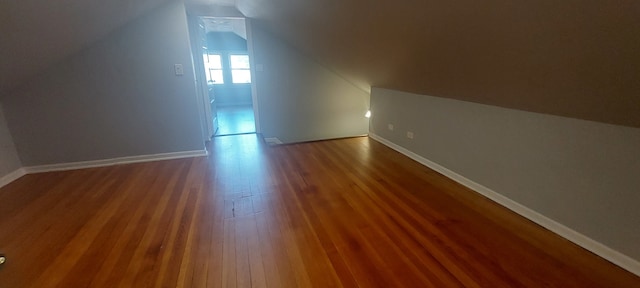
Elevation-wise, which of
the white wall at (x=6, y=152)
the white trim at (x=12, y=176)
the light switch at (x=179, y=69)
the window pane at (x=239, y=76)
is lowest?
the white trim at (x=12, y=176)

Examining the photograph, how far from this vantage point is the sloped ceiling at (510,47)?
98 cm

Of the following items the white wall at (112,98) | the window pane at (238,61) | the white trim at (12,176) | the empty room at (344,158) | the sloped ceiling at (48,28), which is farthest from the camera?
the window pane at (238,61)

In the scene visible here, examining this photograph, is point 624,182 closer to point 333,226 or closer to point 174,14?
point 333,226

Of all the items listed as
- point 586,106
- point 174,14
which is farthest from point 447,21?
point 174,14

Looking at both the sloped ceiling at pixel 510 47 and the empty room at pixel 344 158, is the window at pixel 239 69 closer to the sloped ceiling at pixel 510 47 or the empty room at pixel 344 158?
the empty room at pixel 344 158

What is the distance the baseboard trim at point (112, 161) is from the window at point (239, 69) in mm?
5476

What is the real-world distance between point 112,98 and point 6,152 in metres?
1.13

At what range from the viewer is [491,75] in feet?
5.57

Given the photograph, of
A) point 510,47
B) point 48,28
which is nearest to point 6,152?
point 48,28

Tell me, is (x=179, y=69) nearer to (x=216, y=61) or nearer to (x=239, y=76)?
(x=216, y=61)

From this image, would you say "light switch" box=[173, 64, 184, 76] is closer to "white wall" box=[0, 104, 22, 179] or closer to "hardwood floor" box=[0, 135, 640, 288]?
"hardwood floor" box=[0, 135, 640, 288]

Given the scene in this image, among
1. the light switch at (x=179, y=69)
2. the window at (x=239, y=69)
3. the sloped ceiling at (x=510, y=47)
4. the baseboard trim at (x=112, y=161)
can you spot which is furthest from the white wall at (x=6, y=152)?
the window at (x=239, y=69)

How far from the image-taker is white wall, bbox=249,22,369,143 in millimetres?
4309

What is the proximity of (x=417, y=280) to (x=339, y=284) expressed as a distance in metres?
0.42
